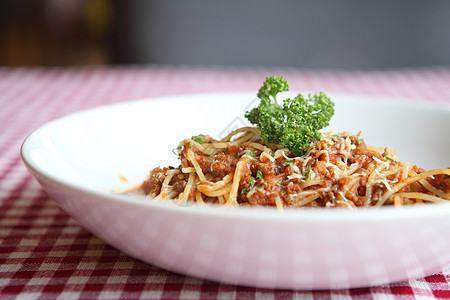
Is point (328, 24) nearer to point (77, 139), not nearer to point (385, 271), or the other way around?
point (77, 139)

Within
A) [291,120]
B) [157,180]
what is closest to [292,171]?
[291,120]

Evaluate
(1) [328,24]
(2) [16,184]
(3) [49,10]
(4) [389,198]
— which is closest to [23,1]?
(3) [49,10]

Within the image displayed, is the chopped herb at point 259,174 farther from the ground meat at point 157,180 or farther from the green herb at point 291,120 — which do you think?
the ground meat at point 157,180

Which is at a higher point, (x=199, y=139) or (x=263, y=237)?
(x=199, y=139)

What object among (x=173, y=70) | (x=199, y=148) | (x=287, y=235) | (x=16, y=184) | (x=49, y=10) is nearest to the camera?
(x=287, y=235)

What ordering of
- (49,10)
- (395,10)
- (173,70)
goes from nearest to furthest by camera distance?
1. (173,70)
2. (395,10)
3. (49,10)

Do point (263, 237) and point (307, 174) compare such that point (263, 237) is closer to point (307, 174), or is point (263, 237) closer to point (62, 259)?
point (307, 174)
